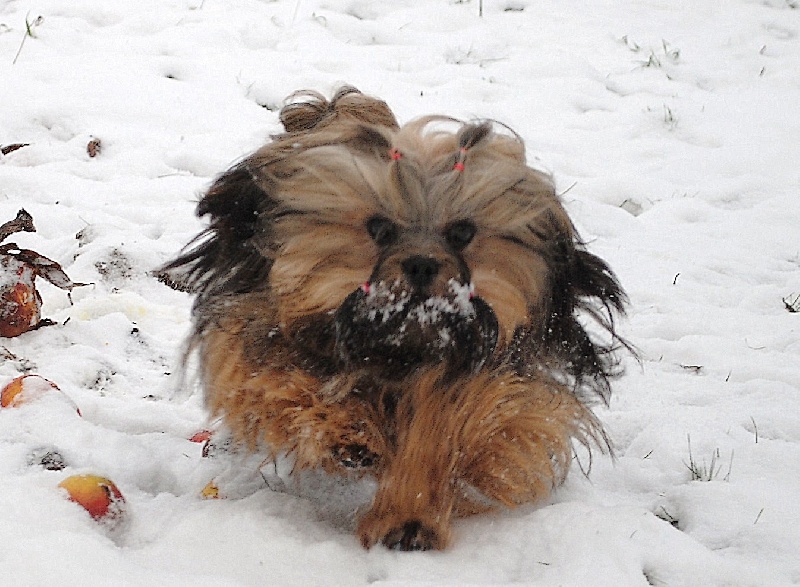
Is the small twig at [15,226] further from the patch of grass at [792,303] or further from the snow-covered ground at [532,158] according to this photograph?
the patch of grass at [792,303]

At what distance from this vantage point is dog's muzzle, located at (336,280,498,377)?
5.24 ft

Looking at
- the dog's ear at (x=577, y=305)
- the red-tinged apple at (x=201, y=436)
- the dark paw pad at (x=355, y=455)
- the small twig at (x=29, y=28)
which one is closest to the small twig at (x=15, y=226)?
the red-tinged apple at (x=201, y=436)

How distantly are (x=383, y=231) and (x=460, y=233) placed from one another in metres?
0.14

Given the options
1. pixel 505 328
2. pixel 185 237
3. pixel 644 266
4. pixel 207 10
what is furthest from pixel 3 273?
pixel 207 10

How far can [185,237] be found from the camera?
3148mm

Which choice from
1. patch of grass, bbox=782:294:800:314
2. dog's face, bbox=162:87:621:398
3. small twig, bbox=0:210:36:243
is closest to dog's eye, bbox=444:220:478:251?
dog's face, bbox=162:87:621:398

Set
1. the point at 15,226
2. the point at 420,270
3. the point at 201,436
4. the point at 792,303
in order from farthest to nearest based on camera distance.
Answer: the point at 792,303 → the point at 15,226 → the point at 201,436 → the point at 420,270

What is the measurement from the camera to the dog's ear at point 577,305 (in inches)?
75.5

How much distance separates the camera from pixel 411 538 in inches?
65.4

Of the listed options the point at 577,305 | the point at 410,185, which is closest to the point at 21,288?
the point at 410,185

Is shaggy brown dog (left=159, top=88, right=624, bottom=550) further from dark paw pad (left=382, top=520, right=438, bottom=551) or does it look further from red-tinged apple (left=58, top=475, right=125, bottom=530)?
red-tinged apple (left=58, top=475, right=125, bottom=530)

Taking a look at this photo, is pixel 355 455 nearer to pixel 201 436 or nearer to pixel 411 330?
pixel 411 330

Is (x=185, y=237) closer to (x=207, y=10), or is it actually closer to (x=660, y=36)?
(x=207, y=10)

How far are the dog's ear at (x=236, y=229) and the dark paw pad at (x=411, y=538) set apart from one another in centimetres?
57
